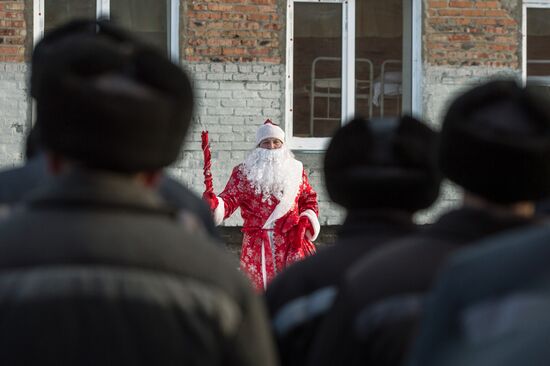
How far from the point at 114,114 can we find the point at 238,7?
30.8 ft

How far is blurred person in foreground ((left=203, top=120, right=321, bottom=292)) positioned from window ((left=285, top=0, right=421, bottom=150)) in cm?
260

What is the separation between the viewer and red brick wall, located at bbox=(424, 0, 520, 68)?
1160cm

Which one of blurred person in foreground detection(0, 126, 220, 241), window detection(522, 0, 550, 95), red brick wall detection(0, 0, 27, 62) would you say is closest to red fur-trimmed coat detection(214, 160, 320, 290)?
red brick wall detection(0, 0, 27, 62)

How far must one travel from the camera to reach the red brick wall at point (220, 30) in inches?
442

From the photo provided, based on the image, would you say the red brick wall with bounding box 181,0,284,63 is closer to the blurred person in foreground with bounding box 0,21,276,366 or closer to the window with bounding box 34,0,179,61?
the window with bounding box 34,0,179,61

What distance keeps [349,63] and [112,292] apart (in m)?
10.1

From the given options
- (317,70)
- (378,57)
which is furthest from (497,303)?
(378,57)

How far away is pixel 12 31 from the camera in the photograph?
434 inches

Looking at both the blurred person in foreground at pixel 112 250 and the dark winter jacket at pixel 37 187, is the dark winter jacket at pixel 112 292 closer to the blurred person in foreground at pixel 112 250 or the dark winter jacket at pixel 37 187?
the blurred person in foreground at pixel 112 250

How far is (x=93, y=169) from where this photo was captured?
202cm

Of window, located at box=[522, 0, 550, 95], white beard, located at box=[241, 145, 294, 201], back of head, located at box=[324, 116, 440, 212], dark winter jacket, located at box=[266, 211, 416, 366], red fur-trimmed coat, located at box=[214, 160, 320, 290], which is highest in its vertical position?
window, located at box=[522, 0, 550, 95]

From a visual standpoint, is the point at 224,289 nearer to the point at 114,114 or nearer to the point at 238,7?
the point at 114,114

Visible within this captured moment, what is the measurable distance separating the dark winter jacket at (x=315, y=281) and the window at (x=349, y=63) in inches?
343

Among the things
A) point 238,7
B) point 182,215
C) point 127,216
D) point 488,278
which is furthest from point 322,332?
point 238,7
